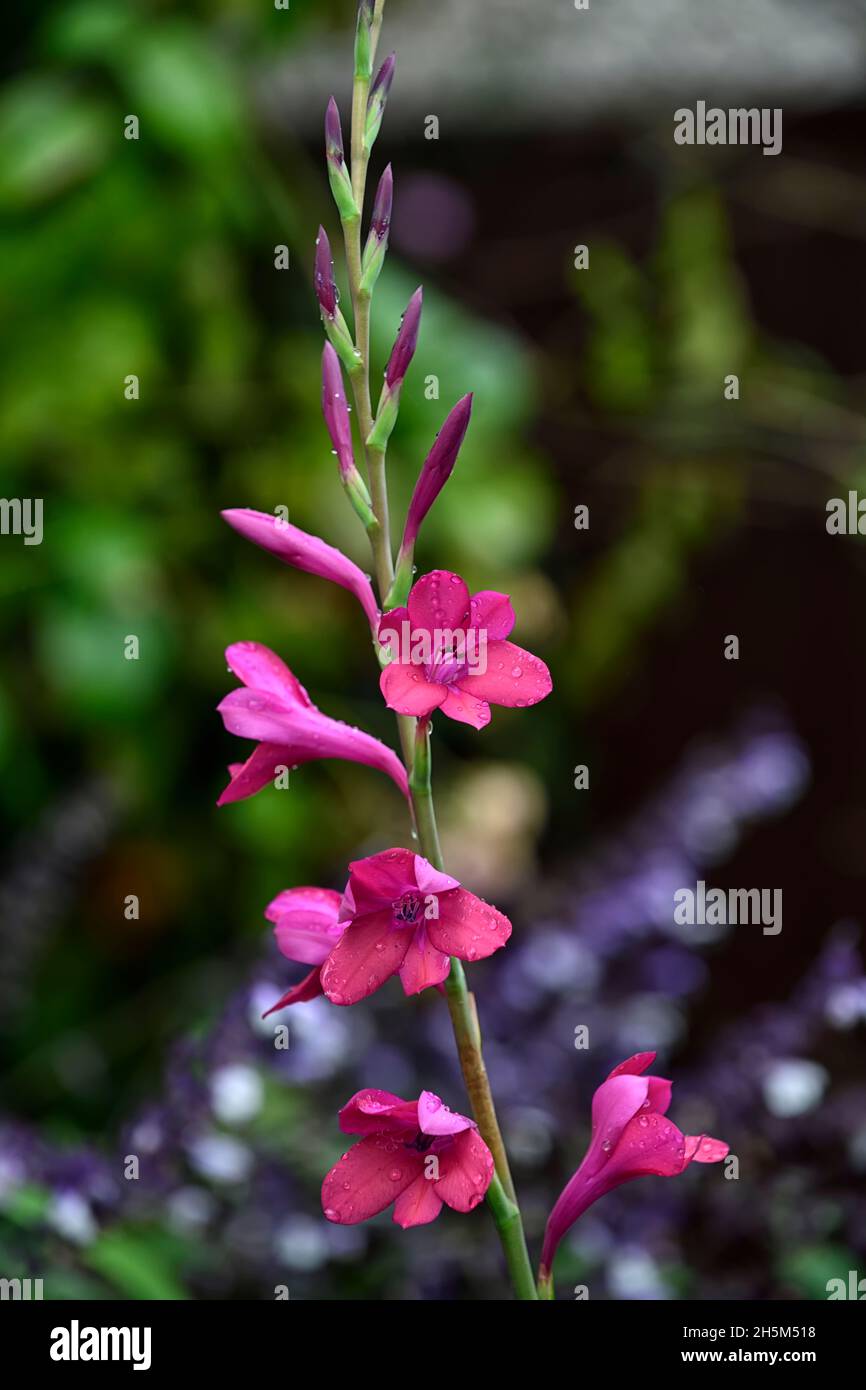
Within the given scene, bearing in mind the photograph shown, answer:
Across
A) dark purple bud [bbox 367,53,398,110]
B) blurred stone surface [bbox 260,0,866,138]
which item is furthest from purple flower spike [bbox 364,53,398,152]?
blurred stone surface [bbox 260,0,866,138]

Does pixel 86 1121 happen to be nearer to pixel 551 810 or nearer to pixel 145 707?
pixel 145 707

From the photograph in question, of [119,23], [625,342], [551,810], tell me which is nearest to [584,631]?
[551,810]

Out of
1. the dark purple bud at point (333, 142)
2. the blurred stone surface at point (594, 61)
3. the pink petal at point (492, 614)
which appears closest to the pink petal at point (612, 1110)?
the pink petal at point (492, 614)

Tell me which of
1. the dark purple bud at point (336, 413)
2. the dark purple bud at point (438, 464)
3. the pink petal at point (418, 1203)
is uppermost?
the dark purple bud at point (336, 413)

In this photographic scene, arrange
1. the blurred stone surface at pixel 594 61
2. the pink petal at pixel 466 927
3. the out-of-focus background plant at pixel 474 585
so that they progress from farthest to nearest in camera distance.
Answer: the blurred stone surface at pixel 594 61 → the out-of-focus background plant at pixel 474 585 → the pink petal at pixel 466 927

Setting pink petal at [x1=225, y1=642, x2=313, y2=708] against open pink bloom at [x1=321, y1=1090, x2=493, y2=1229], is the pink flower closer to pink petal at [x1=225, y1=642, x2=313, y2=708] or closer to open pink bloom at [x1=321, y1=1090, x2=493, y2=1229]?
pink petal at [x1=225, y1=642, x2=313, y2=708]

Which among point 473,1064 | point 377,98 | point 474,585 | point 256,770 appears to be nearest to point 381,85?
point 377,98

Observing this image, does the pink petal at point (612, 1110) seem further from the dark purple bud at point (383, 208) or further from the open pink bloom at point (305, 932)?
the dark purple bud at point (383, 208)
